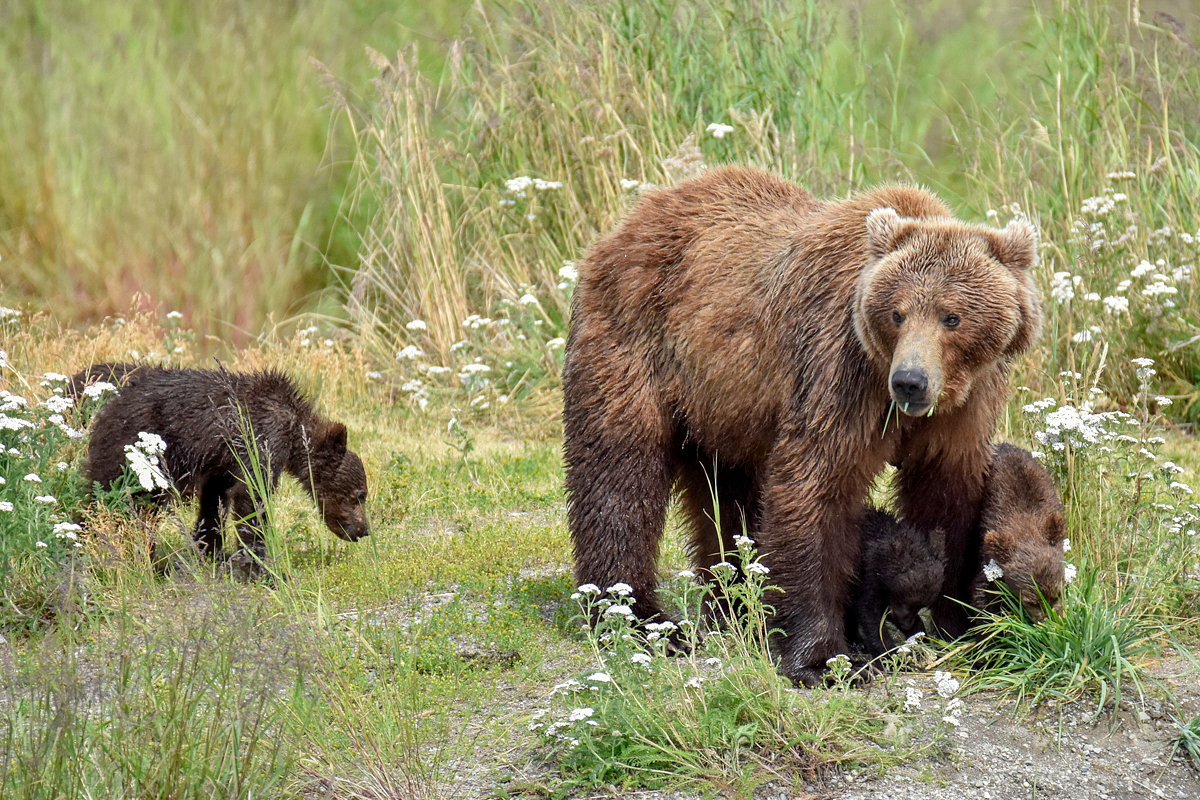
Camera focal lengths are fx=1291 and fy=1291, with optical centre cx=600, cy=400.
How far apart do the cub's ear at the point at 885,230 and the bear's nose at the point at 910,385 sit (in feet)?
1.78

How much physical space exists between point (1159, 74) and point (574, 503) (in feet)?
19.9

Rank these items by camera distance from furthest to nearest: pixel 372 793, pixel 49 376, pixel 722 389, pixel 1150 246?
pixel 1150 246 → pixel 49 376 → pixel 722 389 → pixel 372 793

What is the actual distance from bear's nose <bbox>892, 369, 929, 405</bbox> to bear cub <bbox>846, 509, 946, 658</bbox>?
869 millimetres

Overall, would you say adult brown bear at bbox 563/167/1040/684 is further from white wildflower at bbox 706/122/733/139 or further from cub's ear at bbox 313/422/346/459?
white wildflower at bbox 706/122/733/139

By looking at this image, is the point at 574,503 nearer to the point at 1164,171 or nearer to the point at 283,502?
the point at 283,502

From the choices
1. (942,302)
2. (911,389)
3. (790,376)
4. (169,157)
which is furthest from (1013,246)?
(169,157)

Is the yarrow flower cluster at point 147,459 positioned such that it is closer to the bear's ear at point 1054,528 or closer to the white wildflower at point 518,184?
the bear's ear at point 1054,528

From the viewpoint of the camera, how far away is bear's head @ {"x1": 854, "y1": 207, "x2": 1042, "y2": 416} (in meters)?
4.17

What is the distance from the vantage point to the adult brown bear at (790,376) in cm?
431

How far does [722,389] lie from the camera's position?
16.3ft

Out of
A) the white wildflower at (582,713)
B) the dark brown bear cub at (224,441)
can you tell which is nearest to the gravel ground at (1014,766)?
the white wildflower at (582,713)

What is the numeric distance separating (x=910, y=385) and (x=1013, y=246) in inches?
27.1

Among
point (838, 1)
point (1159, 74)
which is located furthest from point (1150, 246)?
point (838, 1)

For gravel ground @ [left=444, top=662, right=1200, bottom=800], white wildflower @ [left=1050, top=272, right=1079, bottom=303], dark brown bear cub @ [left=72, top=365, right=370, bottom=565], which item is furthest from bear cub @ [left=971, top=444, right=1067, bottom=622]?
dark brown bear cub @ [left=72, top=365, right=370, bottom=565]
